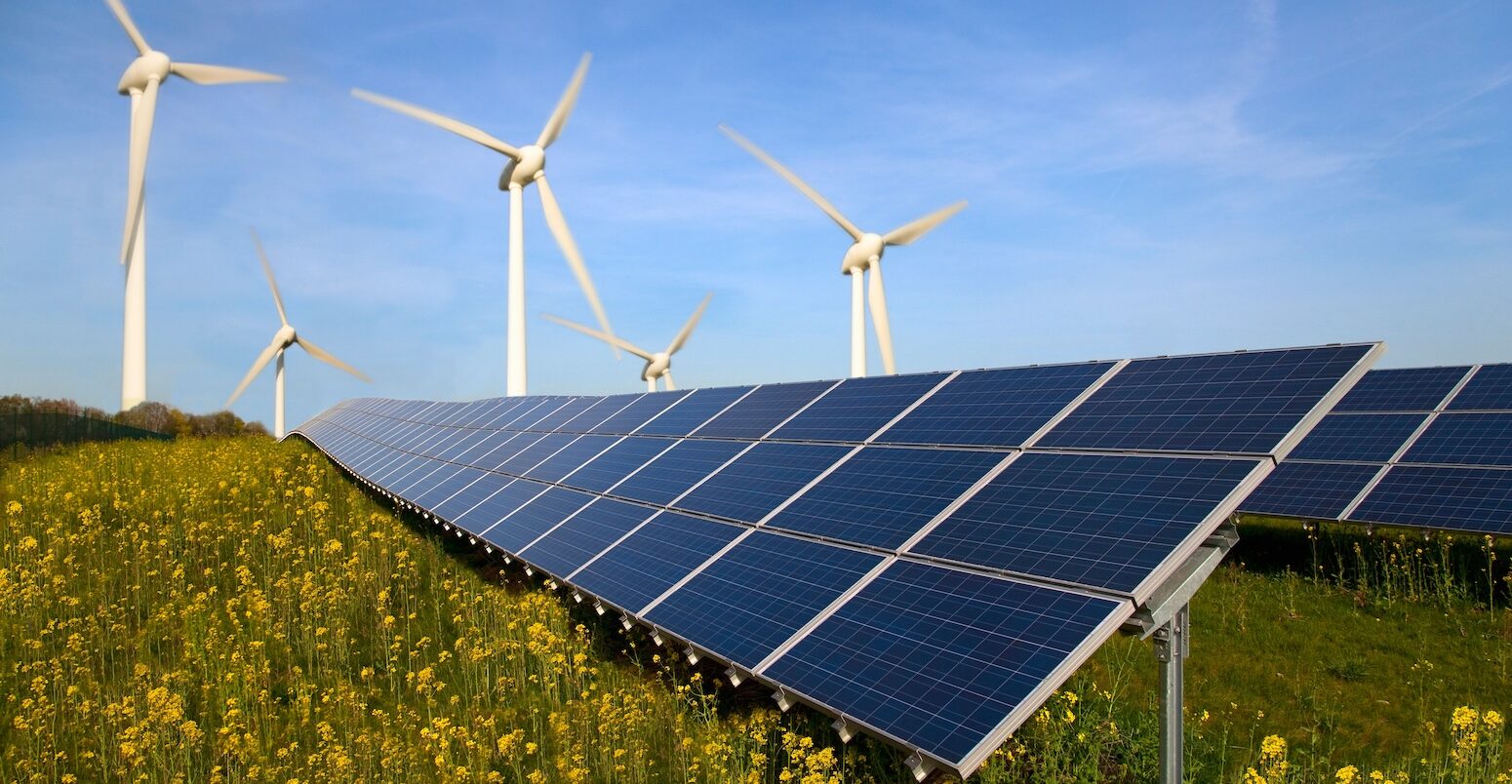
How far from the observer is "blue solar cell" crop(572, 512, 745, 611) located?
10.6 m

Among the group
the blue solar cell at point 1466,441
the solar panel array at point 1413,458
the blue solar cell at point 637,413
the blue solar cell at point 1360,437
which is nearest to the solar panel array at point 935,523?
the blue solar cell at point 637,413

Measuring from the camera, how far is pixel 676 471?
15.3 m

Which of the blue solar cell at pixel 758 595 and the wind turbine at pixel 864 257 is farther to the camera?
the wind turbine at pixel 864 257

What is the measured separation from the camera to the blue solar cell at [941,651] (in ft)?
20.6

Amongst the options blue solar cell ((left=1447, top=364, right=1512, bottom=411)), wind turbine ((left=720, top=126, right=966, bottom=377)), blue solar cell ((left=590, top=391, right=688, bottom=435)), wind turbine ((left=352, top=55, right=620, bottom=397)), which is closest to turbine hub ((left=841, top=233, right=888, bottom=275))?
Answer: wind turbine ((left=720, top=126, right=966, bottom=377))

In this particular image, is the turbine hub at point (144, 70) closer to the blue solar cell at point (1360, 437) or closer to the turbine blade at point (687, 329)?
the turbine blade at point (687, 329)

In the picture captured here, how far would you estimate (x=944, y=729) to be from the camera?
20.1 ft

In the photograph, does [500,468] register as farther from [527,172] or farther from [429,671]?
[527,172]

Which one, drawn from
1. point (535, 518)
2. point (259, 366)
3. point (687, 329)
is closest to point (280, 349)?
point (259, 366)

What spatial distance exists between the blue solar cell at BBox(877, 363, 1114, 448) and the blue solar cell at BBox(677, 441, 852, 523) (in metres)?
1.09

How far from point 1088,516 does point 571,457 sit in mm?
13430

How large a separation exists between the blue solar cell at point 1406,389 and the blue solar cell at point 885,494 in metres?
17.0

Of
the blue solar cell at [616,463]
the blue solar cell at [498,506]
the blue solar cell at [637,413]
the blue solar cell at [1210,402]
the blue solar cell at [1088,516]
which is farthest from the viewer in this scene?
the blue solar cell at [637,413]

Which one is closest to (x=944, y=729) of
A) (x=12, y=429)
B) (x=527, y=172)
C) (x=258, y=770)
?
→ (x=258, y=770)
